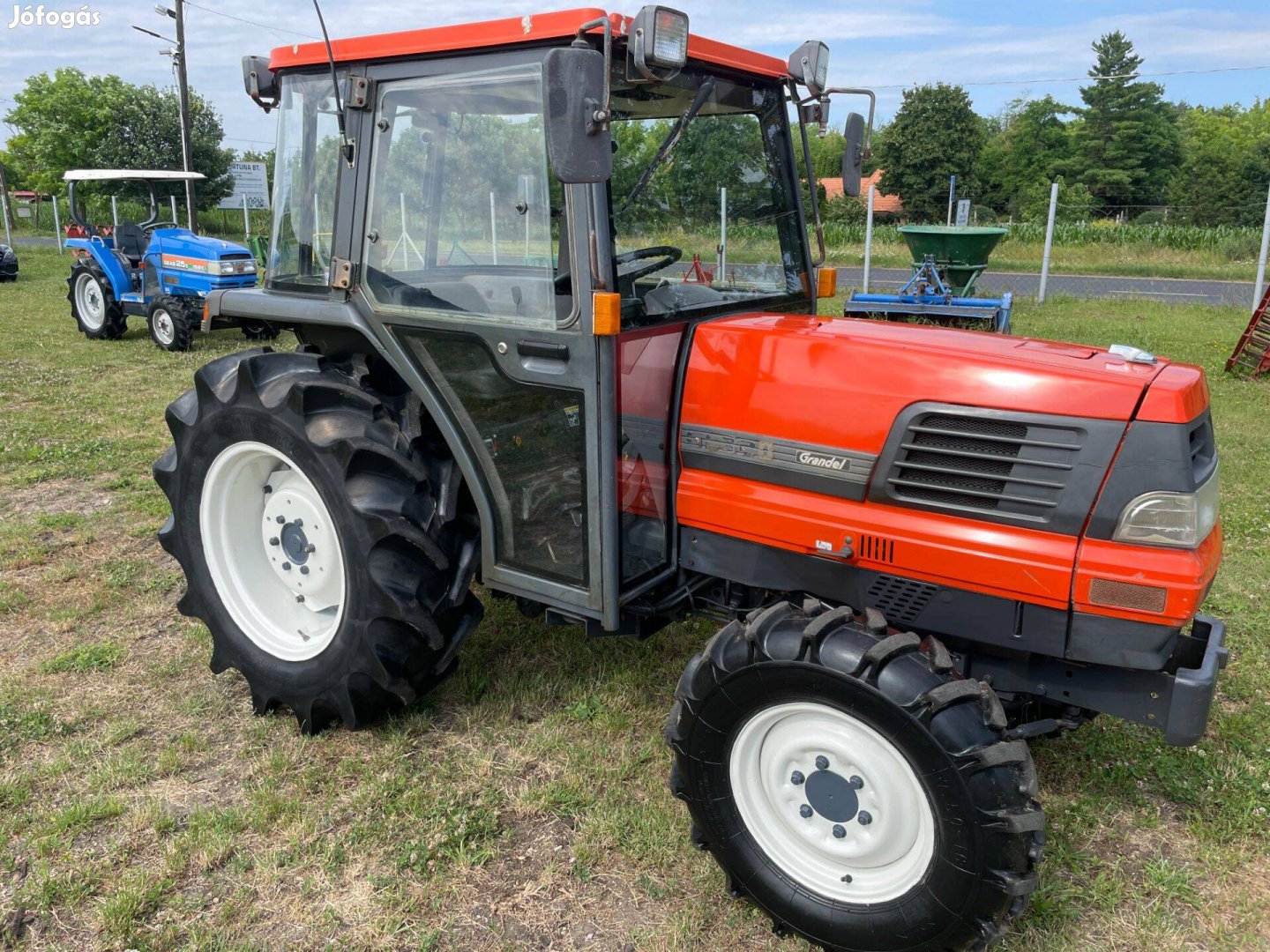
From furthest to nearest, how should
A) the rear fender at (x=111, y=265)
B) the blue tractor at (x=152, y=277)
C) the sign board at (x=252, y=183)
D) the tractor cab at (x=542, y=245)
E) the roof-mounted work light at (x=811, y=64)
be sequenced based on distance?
the sign board at (x=252, y=183)
the rear fender at (x=111, y=265)
the blue tractor at (x=152, y=277)
the roof-mounted work light at (x=811, y=64)
the tractor cab at (x=542, y=245)

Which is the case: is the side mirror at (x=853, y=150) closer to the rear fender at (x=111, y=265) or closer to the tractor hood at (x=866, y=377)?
the tractor hood at (x=866, y=377)

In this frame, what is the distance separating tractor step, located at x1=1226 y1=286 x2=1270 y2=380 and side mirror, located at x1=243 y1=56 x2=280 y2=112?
372 inches

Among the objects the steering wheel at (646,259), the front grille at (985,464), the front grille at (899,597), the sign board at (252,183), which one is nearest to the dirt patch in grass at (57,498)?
the steering wheel at (646,259)

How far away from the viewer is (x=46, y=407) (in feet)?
25.5

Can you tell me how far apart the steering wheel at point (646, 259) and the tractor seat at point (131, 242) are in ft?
36.4

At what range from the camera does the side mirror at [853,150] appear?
329cm

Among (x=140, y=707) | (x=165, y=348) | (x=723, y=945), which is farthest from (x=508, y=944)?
(x=165, y=348)

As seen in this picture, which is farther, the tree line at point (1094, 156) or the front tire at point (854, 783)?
the tree line at point (1094, 156)

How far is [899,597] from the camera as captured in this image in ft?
8.32

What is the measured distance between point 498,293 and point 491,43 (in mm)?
695

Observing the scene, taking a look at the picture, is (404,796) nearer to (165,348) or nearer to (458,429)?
(458,429)

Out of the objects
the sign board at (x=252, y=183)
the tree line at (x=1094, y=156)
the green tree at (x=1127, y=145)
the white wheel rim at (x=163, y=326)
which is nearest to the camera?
the white wheel rim at (x=163, y=326)

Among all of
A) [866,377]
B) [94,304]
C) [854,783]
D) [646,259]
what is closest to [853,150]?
[646,259]

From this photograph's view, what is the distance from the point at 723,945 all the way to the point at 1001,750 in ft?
3.04
